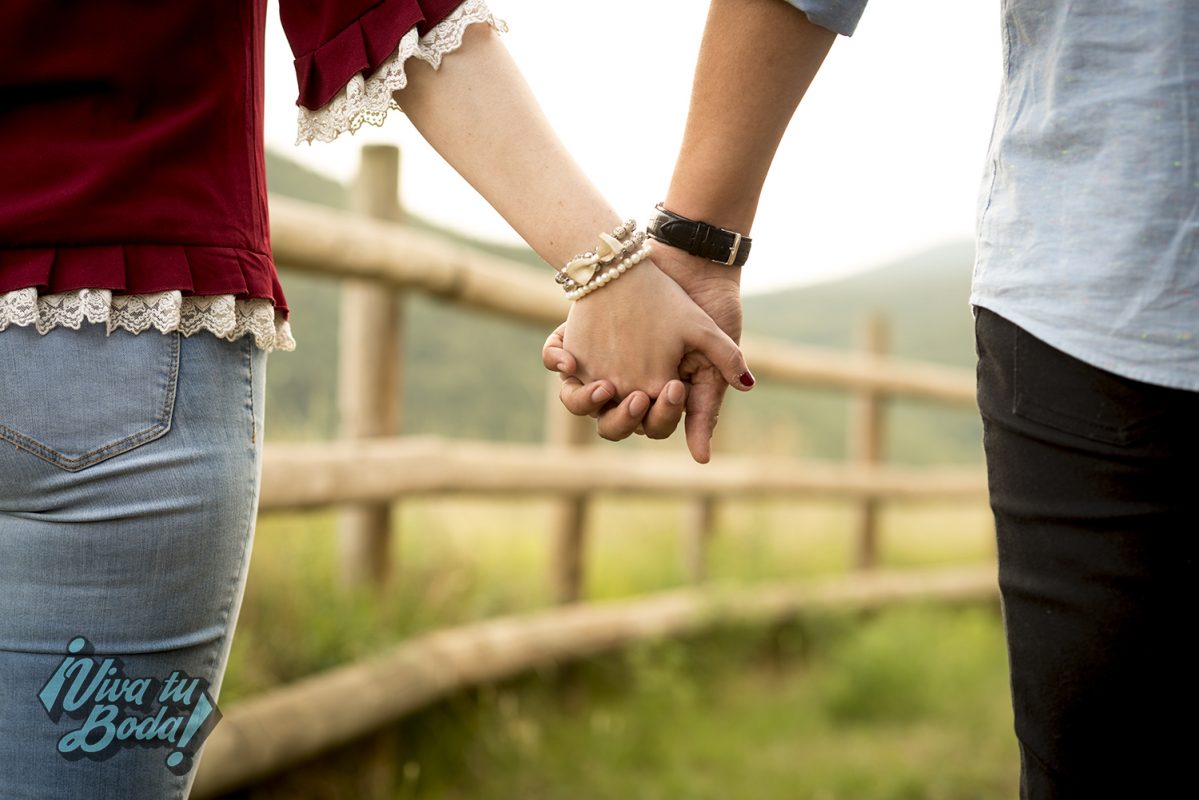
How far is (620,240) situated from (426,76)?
0.28 metres

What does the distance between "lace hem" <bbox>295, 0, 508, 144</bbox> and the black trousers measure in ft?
1.91

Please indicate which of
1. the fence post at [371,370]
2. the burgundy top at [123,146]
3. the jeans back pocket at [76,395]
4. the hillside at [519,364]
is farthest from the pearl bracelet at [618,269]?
the fence post at [371,370]

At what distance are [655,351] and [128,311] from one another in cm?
60

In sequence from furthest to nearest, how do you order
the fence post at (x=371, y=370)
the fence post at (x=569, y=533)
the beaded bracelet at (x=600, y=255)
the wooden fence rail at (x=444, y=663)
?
the fence post at (x=569, y=533), the fence post at (x=371, y=370), the wooden fence rail at (x=444, y=663), the beaded bracelet at (x=600, y=255)

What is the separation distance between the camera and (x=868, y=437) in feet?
21.6

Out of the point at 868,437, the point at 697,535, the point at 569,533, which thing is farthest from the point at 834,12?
the point at 868,437

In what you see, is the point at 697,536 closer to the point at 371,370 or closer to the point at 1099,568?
the point at 371,370

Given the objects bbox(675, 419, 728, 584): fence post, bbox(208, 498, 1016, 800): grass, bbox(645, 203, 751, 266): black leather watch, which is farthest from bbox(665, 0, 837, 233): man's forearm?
bbox(675, 419, 728, 584): fence post

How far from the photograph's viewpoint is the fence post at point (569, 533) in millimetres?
4273

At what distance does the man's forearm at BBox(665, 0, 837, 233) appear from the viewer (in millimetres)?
1222

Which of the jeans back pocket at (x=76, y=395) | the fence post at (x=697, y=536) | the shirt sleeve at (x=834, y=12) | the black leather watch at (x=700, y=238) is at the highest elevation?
the shirt sleeve at (x=834, y=12)

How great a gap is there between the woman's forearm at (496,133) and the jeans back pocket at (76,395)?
0.37m

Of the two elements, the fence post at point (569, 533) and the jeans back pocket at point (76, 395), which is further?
the fence post at point (569, 533)

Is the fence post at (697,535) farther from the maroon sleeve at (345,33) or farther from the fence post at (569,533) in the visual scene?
the maroon sleeve at (345,33)
